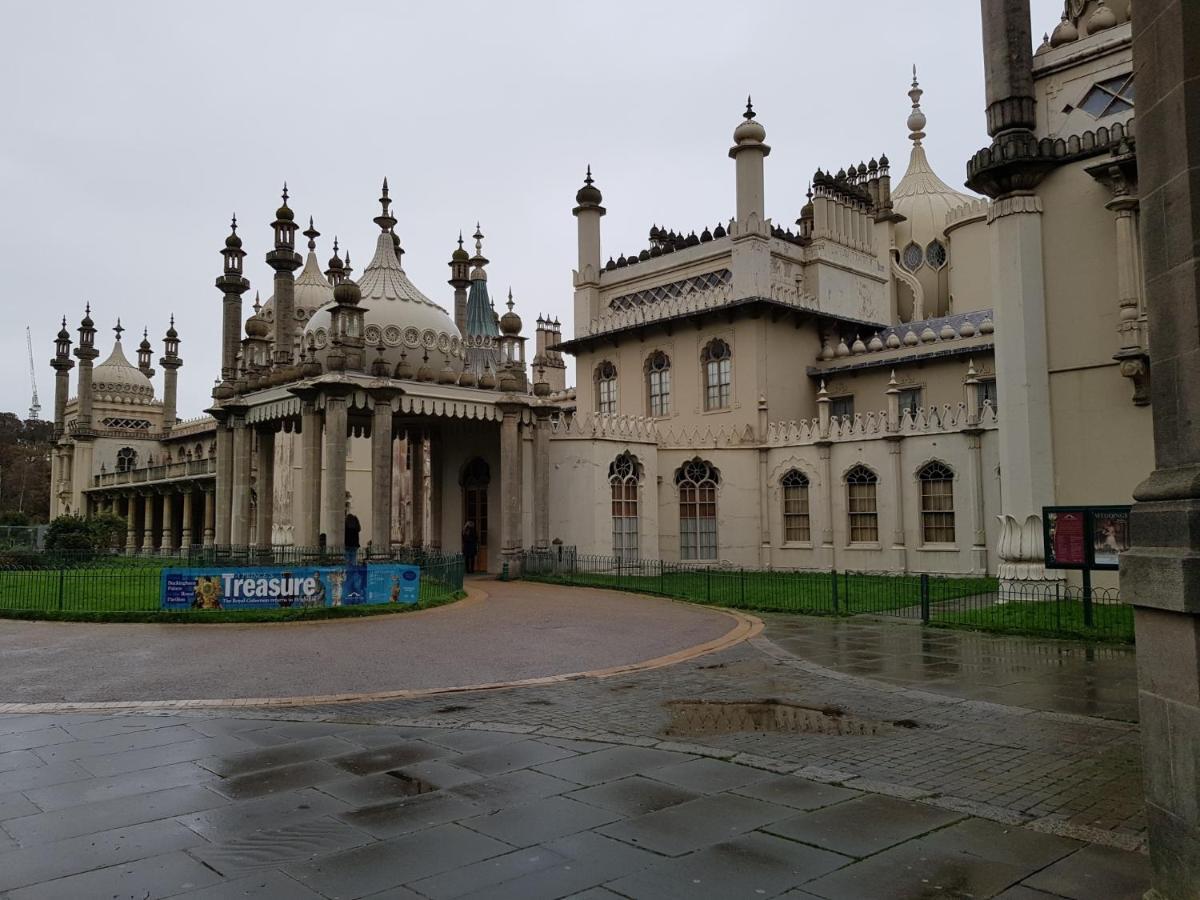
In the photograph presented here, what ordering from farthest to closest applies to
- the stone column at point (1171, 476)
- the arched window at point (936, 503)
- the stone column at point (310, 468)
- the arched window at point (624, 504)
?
the arched window at point (624, 504) < the arched window at point (936, 503) < the stone column at point (310, 468) < the stone column at point (1171, 476)

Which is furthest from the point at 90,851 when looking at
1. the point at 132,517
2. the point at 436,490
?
the point at 132,517

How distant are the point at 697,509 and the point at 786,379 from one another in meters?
5.86

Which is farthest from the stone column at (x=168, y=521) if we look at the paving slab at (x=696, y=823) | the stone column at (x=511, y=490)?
the paving slab at (x=696, y=823)

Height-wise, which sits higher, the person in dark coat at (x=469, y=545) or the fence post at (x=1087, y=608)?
the person in dark coat at (x=469, y=545)

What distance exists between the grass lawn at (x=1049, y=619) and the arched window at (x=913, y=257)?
2693 cm

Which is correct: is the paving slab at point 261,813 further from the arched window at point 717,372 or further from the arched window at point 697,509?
the arched window at point 717,372

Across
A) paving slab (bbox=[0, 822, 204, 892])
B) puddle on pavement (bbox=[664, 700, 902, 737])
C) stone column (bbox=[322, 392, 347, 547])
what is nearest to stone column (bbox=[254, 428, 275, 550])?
stone column (bbox=[322, 392, 347, 547])

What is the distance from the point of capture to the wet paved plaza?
4832mm

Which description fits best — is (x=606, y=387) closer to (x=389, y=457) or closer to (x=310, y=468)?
(x=389, y=457)

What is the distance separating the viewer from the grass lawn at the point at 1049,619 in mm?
13766

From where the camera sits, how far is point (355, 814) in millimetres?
5898

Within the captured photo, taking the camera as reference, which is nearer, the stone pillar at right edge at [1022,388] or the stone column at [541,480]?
the stone pillar at right edge at [1022,388]

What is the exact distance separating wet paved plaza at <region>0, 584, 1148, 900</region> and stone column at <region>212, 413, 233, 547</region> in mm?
20486

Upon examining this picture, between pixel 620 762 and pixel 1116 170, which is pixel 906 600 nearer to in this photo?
pixel 1116 170
